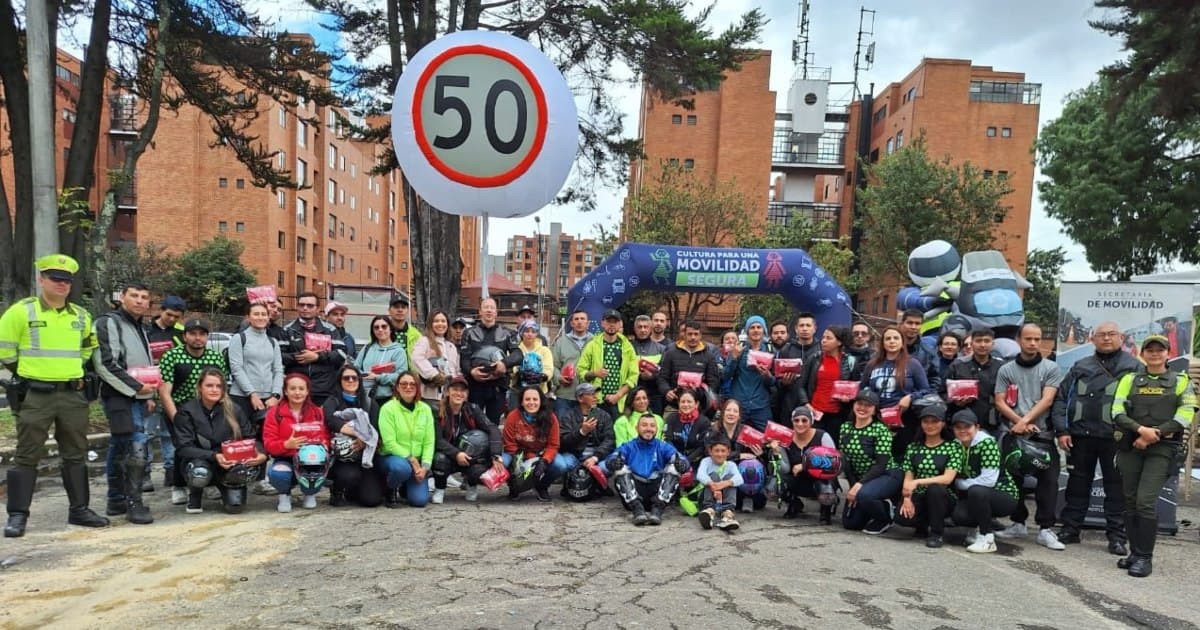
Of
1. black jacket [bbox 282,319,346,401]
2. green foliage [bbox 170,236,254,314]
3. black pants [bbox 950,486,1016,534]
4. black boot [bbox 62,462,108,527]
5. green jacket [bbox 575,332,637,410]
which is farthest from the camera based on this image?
green foliage [bbox 170,236,254,314]

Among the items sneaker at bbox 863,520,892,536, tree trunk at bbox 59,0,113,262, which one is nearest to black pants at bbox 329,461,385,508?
sneaker at bbox 863,520,892,536

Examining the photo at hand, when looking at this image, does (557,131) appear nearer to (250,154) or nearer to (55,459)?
(55,459)

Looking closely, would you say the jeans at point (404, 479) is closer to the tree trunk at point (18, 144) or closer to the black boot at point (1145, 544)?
the black boot at point (1145, 544)

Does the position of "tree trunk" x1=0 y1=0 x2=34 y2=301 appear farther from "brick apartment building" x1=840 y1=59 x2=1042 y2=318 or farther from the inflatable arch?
"brick apartment building" x1=840 y1=59 x2=1042 y2=318

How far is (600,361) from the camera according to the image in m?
7.08

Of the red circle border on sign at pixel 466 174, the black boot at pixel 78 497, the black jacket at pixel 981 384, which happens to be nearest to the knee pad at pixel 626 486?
the black jacket at pixel 981 384

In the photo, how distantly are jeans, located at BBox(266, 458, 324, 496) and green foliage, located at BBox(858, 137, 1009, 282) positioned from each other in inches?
1028

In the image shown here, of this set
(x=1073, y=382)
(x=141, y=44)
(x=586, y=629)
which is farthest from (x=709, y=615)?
(x=141, y=44)

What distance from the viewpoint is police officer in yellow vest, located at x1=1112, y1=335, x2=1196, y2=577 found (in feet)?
16.4

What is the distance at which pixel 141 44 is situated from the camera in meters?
12.2

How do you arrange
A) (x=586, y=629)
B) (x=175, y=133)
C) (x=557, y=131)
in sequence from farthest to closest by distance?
(x=175, y=133), (x=557, y=131), (x=586, y=629)

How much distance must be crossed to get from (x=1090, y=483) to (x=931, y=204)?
79.6 feet

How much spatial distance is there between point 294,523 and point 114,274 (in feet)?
86.2

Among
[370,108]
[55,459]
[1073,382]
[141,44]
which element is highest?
[141,44]
